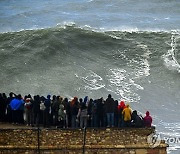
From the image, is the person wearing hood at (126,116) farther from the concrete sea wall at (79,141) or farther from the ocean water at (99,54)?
the ocean water at (99,54)

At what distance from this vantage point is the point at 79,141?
1336 cm

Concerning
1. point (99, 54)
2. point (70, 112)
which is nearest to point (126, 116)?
point (70, 112)

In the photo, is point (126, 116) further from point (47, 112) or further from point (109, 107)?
point (47, 112)

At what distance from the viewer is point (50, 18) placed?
47.4 metres

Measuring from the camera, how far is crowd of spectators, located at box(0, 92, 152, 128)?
1430 cm

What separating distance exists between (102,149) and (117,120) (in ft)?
5.62

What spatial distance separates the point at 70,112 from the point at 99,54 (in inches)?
730

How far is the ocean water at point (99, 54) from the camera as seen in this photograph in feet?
79.4

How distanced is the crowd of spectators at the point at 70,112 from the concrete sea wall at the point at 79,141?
616 mm

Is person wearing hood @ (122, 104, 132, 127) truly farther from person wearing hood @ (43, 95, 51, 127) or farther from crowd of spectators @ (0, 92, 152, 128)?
person wearing hood @ (43, 95, 51, 127)

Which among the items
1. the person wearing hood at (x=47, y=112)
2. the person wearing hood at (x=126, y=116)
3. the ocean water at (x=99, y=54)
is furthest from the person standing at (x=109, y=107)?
the ocean water at (x=99, y=54)

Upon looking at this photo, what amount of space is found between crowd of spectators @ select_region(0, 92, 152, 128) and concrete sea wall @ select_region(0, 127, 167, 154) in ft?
2.02

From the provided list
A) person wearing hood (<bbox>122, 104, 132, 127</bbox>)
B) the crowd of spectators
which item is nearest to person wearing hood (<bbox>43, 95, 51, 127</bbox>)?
the crowd of spectators

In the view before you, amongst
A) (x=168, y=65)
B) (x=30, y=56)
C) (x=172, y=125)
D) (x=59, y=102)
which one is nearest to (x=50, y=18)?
(x=30, y=56)
